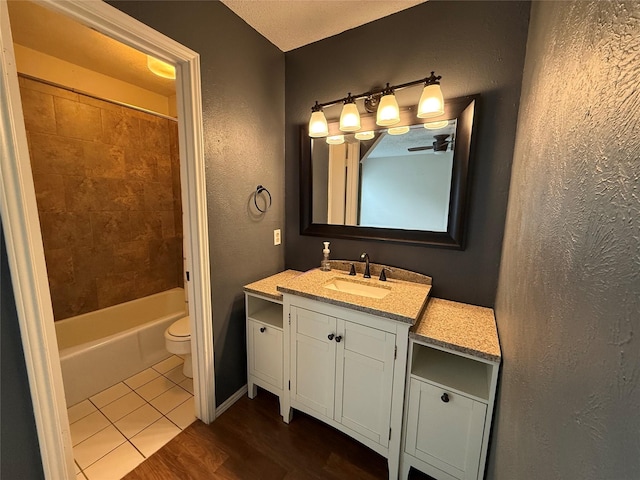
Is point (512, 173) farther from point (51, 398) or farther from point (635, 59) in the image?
point (51, 398)

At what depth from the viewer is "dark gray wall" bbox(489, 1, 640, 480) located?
0.32m

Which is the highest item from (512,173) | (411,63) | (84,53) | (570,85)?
(84,53)

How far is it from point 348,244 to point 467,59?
1.24 m

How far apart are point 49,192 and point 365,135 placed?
97.4 inches

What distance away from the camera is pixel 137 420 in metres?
1.61

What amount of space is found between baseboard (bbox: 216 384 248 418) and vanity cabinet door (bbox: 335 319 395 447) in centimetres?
81

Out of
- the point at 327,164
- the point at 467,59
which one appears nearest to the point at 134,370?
the point at 327,164

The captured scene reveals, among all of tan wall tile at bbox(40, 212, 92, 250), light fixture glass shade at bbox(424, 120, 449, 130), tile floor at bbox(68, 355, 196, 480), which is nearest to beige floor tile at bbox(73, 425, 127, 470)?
tile floor at bbox(68, 355, 196, 480)

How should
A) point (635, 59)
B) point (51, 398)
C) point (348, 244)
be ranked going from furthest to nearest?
1. point (348, 244)
2. point (51, 398)
3. point (635, 59)

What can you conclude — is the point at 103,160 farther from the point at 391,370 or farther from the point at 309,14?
the point at 391,370

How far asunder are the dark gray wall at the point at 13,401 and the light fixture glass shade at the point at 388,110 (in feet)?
5.56

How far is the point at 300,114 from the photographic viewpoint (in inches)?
74.7

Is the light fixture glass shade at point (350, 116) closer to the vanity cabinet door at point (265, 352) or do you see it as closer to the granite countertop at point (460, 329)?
the granite countertop at point (460, 329)

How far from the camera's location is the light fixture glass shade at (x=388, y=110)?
Result: 143cm
